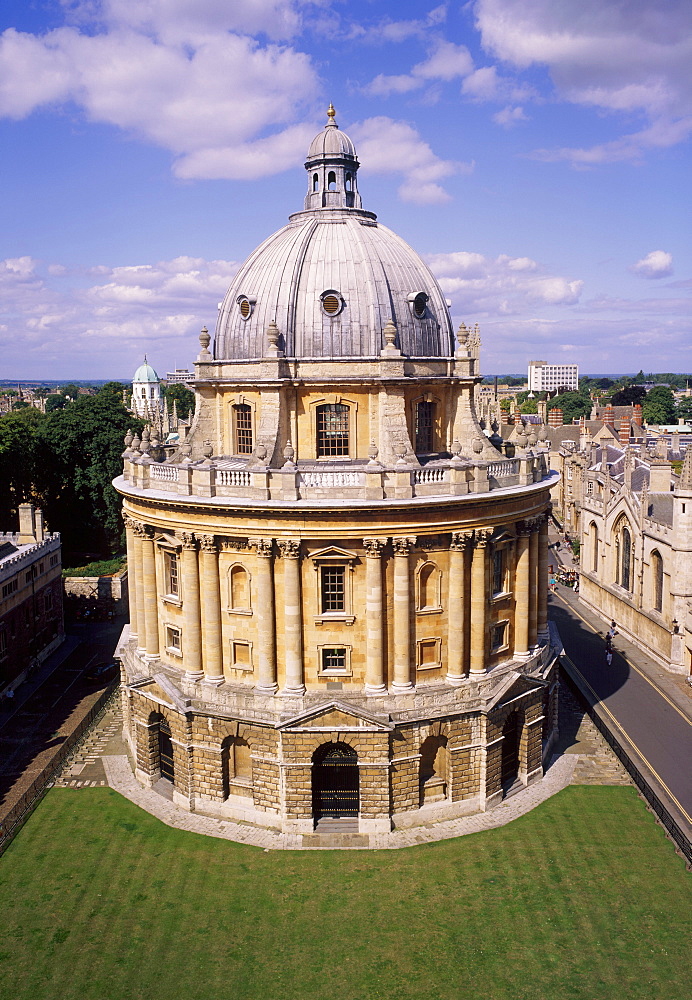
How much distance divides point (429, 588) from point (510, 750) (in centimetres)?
974

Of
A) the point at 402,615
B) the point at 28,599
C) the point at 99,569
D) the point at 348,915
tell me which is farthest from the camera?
the point at 99,569

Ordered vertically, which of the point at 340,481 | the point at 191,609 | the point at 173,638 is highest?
the point at 340,481

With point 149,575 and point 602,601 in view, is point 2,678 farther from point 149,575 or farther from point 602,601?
point 602,601

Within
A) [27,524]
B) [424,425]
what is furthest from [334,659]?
[27,524]

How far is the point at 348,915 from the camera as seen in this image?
96.5 ft

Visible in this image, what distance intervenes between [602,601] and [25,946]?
5057 cm

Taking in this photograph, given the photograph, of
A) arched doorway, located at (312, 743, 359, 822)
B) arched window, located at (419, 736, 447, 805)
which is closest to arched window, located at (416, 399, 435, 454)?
arched window, located at (419, 736, 447, 805)

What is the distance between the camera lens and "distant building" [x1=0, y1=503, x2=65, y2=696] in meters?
51.0

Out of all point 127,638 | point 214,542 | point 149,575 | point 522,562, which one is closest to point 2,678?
point 127,638

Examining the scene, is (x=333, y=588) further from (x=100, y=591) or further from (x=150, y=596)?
(x=100, y=591)

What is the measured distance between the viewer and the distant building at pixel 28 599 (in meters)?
51.0

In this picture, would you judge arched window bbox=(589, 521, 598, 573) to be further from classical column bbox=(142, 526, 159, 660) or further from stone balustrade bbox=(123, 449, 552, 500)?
classical column bbox=(142, 526, 159, 660)

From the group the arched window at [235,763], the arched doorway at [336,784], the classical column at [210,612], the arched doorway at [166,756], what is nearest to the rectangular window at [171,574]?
the classical column at [210,612]

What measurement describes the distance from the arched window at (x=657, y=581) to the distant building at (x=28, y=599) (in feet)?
144
